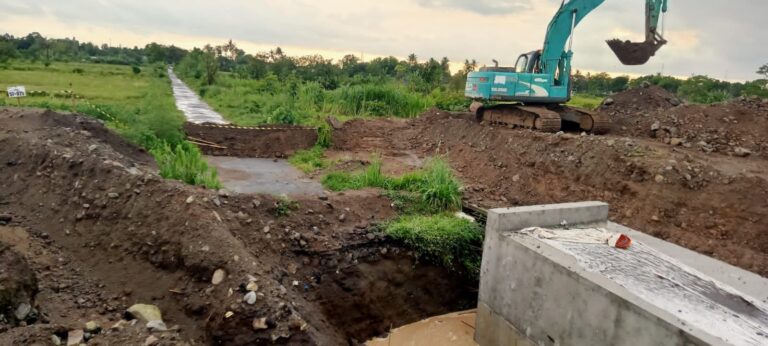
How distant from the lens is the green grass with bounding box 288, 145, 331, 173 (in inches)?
404

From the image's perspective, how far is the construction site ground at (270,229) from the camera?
473cm

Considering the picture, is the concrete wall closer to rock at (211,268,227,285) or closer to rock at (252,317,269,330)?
rock at (252,317,269,330)

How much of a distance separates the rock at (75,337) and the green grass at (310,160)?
20.5 ft

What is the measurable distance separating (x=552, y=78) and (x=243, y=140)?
7372mm

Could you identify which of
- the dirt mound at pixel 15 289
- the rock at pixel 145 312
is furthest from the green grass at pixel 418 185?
the dirt mound at pixel 15 289

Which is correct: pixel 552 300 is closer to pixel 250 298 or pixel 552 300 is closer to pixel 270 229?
pixel 250 298

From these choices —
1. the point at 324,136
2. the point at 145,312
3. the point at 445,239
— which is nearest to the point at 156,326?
the point at 145,312

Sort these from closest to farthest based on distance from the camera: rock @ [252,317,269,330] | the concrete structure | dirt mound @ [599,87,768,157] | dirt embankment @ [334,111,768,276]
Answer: the concrete structure
rock @ [252,317,269,330]
dirt embankment @ [334,111,768,276]
dirt mound @ [599,87,768,157]

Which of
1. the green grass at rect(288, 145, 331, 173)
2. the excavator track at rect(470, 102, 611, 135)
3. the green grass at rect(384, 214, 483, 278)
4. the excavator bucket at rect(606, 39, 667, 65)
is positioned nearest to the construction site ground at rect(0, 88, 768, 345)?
the green grass at rect(384, 214, 483, 278)

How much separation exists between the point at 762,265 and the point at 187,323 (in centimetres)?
690

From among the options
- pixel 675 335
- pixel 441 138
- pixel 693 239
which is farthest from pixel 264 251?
pixel 441 138

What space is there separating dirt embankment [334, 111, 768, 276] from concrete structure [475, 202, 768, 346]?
149 centimetres

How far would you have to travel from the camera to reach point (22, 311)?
12.8 feet

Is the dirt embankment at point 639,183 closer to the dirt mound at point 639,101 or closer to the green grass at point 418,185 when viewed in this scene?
the green grass at point 418,185
